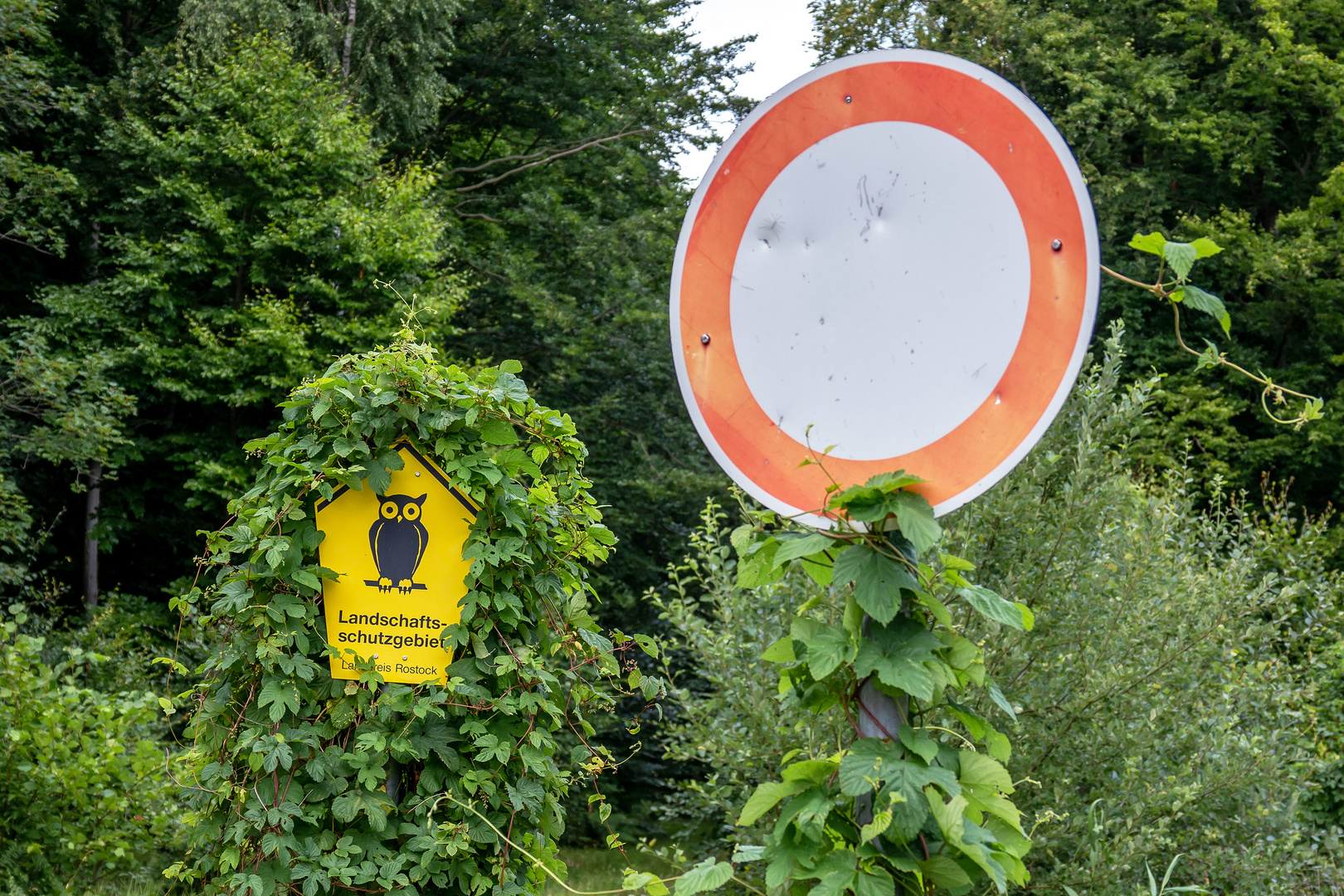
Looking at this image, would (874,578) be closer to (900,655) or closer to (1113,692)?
(900,655)

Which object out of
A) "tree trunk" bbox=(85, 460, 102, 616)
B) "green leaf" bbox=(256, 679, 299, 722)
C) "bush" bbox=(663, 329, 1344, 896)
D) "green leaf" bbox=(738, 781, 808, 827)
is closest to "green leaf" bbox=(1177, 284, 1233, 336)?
"green leaf" bbox=(738, 781, 808, 827)

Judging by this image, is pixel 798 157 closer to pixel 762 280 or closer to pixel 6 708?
pixel 762 280

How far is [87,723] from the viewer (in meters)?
4.81

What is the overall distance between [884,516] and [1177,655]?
3.15m

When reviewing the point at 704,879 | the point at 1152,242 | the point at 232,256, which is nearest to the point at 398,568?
the point at 704,879

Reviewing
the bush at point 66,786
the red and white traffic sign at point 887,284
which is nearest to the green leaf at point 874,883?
the red and white traffic sign at point 887,284

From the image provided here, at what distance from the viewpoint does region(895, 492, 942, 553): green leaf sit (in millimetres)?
1063

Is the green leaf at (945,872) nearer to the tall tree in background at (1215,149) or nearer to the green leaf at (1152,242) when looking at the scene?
the green leaf at (1152,242)

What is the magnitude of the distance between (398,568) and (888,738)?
1629 mm

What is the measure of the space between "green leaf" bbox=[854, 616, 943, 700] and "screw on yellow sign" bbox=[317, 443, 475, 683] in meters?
1.54

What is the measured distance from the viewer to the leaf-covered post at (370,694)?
2.38m

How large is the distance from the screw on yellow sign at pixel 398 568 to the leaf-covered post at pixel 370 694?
37 millimetres

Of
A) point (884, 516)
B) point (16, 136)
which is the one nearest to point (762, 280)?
point (884, 516)

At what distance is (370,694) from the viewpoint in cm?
243
